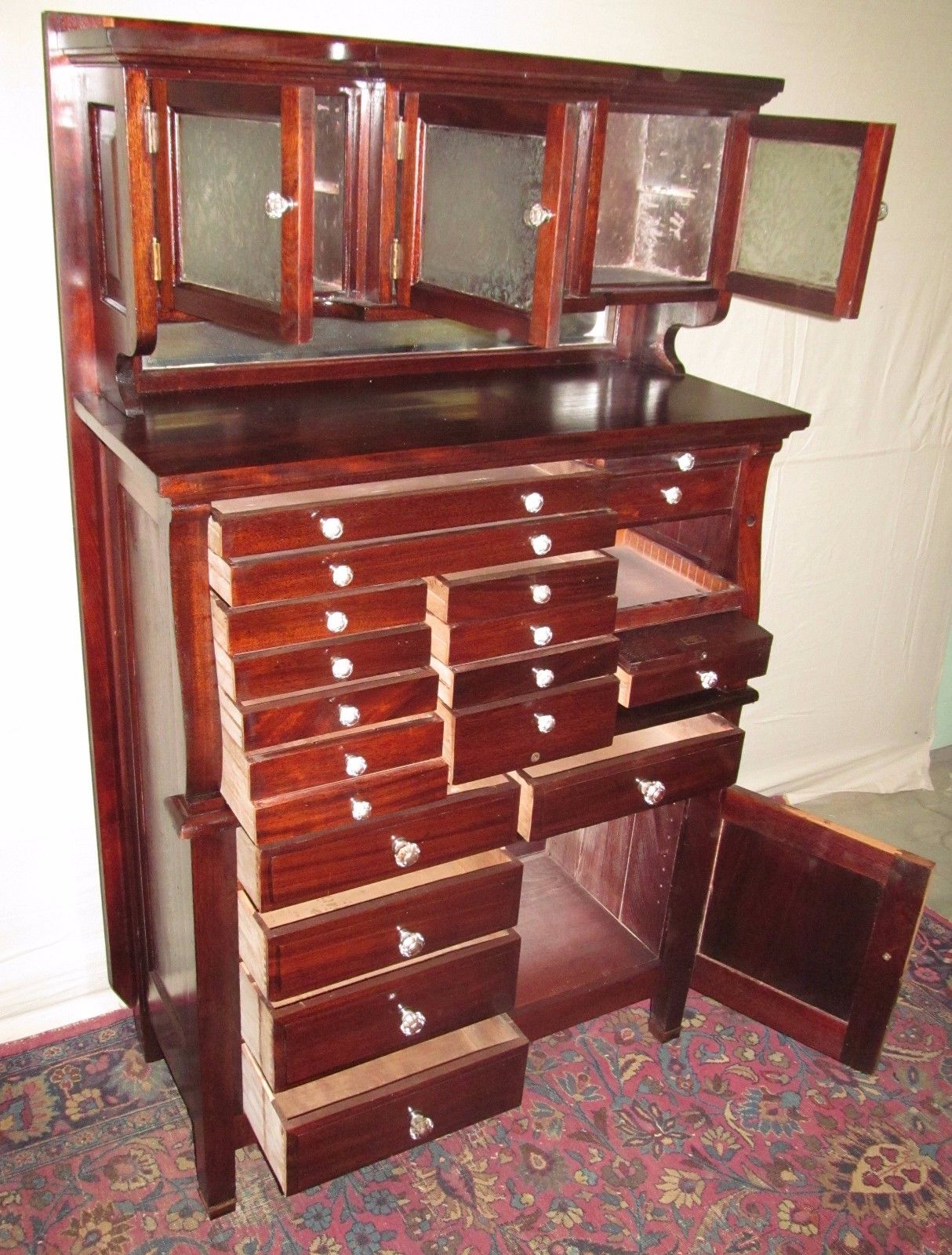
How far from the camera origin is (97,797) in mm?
2068

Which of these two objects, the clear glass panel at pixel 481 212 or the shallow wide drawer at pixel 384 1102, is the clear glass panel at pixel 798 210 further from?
the shallow wide drawer at pixel 384 1102

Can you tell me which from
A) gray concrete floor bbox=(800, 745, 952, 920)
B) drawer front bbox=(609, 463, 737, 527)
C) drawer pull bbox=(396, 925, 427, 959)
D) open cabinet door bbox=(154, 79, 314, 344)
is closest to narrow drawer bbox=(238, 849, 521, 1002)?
drawer pull bbox=(396, 925, 427, 959)

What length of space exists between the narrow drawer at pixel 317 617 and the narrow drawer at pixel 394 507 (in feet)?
0.26

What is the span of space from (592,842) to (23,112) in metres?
1.74

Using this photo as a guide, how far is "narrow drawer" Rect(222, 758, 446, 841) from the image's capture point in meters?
1.57

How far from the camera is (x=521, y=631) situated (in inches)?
67.7

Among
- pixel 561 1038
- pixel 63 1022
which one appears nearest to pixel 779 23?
pixel 561 1038

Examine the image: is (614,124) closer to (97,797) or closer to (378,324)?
(378,324)

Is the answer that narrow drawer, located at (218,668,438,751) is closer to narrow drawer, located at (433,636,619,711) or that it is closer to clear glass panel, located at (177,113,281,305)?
narrow drawer, located at (433,636,619,711)

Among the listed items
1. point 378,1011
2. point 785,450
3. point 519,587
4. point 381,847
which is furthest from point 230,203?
point 785,450

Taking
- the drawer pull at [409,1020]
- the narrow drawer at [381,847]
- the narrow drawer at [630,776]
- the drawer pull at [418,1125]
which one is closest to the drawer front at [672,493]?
the narrow drawer at [630,776]

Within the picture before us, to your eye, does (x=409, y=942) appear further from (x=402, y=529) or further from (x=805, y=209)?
(x=805, y=209)

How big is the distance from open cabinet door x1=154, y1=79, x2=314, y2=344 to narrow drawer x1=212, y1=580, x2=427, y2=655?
359mm

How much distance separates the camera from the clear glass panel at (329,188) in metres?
1.66
